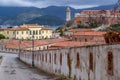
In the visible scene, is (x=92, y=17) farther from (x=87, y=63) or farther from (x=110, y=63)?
(x=110, y=63)

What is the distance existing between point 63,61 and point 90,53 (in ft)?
29.8

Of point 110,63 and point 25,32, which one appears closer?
point 110,63

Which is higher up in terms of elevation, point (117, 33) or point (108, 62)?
point (117, 33)

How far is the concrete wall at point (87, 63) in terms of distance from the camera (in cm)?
2007

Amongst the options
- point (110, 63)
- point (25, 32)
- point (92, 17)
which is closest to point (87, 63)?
point (110, 63)

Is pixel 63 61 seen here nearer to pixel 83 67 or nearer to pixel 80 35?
pixel 83 67

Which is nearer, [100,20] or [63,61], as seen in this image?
[63,61]

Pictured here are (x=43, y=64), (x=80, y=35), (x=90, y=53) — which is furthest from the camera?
(x=80, y=35)

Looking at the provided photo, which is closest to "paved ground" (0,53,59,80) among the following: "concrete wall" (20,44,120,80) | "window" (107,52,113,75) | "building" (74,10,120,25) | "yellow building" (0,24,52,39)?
"concrete wall" (20,44,120,80)

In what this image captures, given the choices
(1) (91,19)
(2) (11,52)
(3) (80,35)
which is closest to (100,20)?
(1) (91,19)

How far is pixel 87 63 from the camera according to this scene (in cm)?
2512

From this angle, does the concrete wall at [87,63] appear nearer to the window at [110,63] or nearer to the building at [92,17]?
the window at [110,63]

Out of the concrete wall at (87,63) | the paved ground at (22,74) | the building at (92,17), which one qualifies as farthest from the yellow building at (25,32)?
the concrete wall at (87,63)

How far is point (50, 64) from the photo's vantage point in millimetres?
40531
